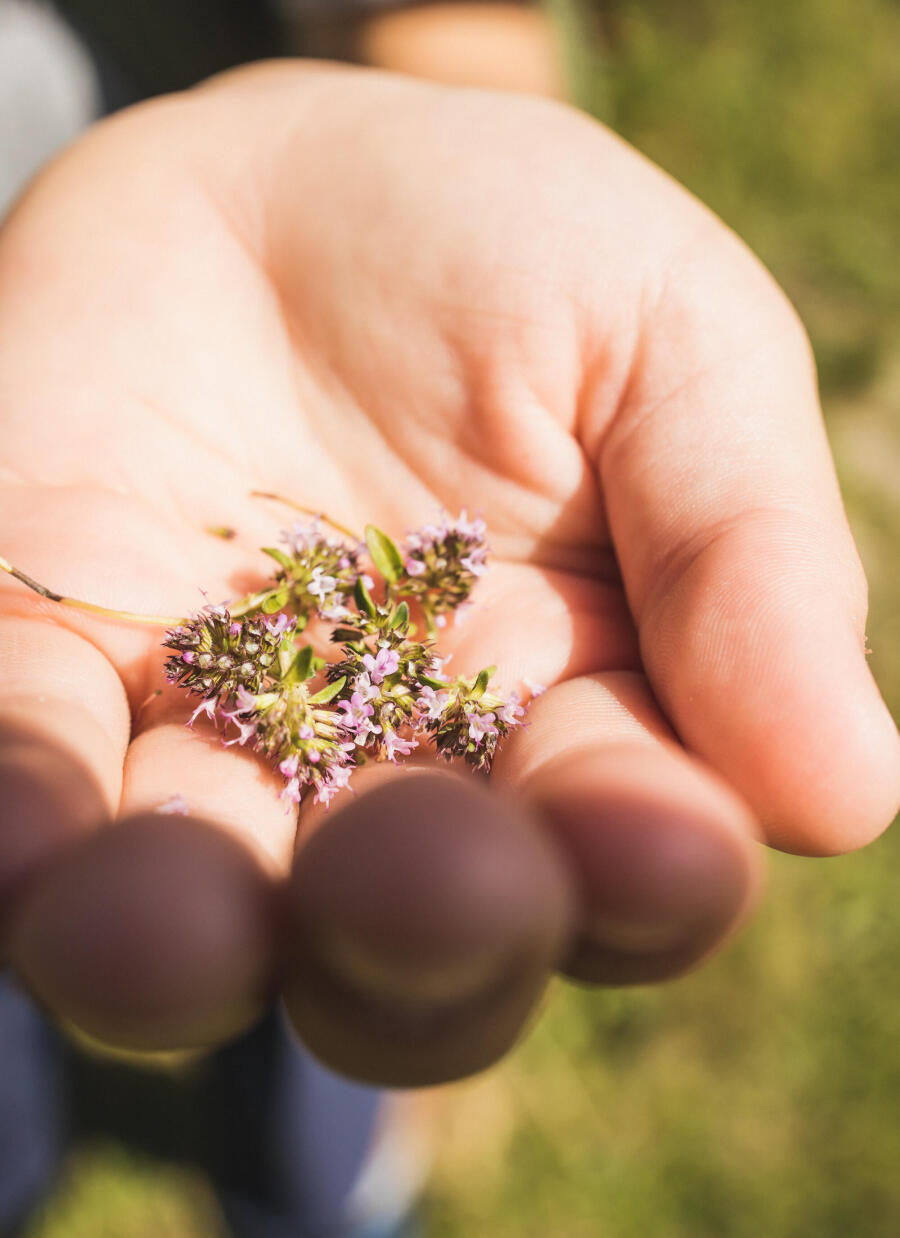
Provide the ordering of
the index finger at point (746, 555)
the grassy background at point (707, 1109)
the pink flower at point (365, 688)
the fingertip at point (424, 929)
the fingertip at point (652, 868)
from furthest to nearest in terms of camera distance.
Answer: the grassy background at point (707, 1109) < the pink flower at point (365, 688) < the index finger at point (746, 555) < the fingertip at point (652, 868) < the fingertip at point (424, 929)

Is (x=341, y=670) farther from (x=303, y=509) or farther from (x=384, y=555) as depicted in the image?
(x=303, y=509)

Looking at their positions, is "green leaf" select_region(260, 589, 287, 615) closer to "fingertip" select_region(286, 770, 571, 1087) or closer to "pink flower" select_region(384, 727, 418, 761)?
"pink flower" select_region(384, 727, 418, 761)

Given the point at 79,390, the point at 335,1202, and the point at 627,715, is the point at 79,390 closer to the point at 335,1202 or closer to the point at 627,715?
the point at 627,715

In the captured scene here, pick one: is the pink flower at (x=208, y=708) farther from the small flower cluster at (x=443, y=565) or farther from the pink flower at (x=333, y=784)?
the small flower cluster at (x=443, y=565)

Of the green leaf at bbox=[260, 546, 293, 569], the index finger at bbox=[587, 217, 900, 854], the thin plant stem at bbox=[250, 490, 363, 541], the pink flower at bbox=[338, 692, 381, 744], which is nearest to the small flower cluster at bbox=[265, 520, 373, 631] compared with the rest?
the green leaf at bbox=[260, 546, 293, 569]

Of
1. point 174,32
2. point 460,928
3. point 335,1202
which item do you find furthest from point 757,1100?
point 174,32

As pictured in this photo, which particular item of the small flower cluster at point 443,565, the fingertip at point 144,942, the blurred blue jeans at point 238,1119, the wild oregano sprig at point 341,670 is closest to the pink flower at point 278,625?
the wild oregano sprig at point 341,670
